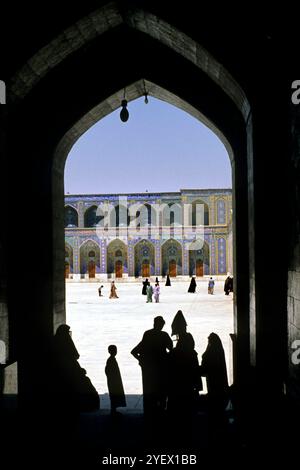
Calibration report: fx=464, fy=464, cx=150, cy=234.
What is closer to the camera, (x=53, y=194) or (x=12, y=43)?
(x=12, y=43)

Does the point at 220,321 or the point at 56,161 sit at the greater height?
the point at 56,161

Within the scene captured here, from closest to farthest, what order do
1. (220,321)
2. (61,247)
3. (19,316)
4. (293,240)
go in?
1. (293,240)
2. (19,316)
3. (61,247)
4. (220,321)

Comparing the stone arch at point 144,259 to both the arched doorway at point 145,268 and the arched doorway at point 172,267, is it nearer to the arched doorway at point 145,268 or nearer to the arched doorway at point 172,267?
the arched doorway at point 145,268

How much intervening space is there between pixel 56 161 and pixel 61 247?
1232mm

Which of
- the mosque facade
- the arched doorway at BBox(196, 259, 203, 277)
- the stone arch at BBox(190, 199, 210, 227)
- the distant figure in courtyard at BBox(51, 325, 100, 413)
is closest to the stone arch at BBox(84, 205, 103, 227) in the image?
the mosque facade

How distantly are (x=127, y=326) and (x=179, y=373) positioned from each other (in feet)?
28.3

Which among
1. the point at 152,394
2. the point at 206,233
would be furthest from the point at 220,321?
the point at 206,233

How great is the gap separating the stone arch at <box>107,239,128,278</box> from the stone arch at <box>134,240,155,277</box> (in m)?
0.95

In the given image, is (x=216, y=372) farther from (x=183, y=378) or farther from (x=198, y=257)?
(x=198, y=257)

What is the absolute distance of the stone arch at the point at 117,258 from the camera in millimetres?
39562

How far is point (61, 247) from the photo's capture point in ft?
22.1

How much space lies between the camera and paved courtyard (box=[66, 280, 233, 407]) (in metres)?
8.00

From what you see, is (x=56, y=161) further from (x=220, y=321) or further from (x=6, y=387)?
(x=220, y=321)

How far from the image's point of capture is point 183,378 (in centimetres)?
465
